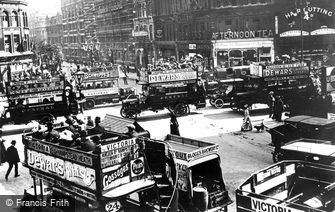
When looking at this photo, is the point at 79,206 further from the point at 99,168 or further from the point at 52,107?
the point at 52,107

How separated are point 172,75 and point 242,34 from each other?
2088cm

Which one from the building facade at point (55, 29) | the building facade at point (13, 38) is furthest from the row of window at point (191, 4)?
the building facade at point (55, 29)

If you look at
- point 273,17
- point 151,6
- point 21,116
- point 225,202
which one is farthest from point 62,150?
point 151,6

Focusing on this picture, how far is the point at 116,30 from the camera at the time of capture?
70.2 m

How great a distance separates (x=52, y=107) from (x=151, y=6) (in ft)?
117

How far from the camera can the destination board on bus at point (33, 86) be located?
851 inches

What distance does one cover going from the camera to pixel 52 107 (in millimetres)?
22266

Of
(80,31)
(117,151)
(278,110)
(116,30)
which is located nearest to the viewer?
(117,151)

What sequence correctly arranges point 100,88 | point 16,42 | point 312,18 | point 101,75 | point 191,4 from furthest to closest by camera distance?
point 16,42
point 191,4
point 312,18
point 101,75
point 100,88

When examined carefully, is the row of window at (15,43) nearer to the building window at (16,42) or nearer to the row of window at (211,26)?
the building window at (16,42)

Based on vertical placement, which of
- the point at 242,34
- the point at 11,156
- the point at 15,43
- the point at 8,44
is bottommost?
the point at 11,156

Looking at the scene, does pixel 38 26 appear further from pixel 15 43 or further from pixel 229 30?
pixel 229 30

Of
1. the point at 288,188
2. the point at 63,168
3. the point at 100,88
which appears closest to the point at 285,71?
the point at 100,88

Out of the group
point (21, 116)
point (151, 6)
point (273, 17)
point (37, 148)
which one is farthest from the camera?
point (151, 6)
